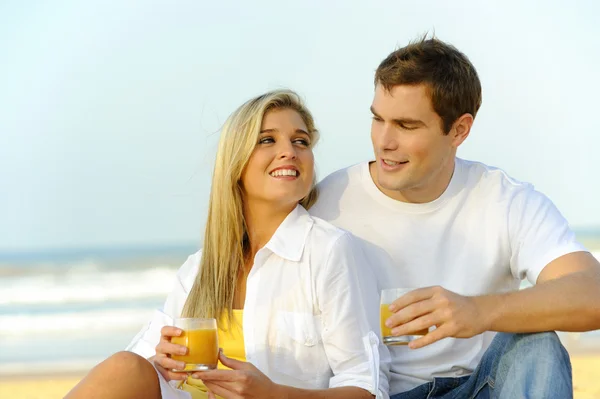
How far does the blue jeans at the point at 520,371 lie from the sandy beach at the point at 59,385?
5015mm

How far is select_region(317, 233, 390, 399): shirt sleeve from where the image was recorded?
12.8 feet

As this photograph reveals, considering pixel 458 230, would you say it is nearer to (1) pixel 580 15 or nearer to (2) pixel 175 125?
(2) pixel 175 125

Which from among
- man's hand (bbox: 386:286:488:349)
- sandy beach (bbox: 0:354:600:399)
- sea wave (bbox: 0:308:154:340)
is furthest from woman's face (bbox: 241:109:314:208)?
sea wave (bbox: 0:308:154:340)

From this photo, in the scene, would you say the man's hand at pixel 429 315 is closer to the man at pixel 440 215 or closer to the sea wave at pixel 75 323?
the man at pixel 440 215

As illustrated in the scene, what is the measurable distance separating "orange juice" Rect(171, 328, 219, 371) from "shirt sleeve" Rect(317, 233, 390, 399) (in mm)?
538

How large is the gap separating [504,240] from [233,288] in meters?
1.14

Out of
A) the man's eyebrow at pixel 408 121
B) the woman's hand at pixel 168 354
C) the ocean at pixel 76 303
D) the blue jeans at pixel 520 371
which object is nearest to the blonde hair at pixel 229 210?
the man's eyebrow at pixel 408 121

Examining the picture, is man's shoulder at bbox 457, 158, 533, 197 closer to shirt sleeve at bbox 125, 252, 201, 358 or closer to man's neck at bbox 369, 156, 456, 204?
man's neck at bbox 369, 156, 456, 204

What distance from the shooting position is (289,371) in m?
4.07

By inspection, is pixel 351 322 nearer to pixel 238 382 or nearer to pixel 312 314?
pixel 312 314

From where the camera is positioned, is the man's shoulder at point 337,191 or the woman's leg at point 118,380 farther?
the man's shoulder at point 337,191

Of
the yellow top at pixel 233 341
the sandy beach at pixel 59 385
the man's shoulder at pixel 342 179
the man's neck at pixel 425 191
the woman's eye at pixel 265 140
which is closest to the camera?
the yellow top at pixel 233 341

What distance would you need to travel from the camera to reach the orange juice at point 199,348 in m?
3.61

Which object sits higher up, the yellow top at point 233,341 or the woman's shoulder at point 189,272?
the woman's shoulder at point 189,272
